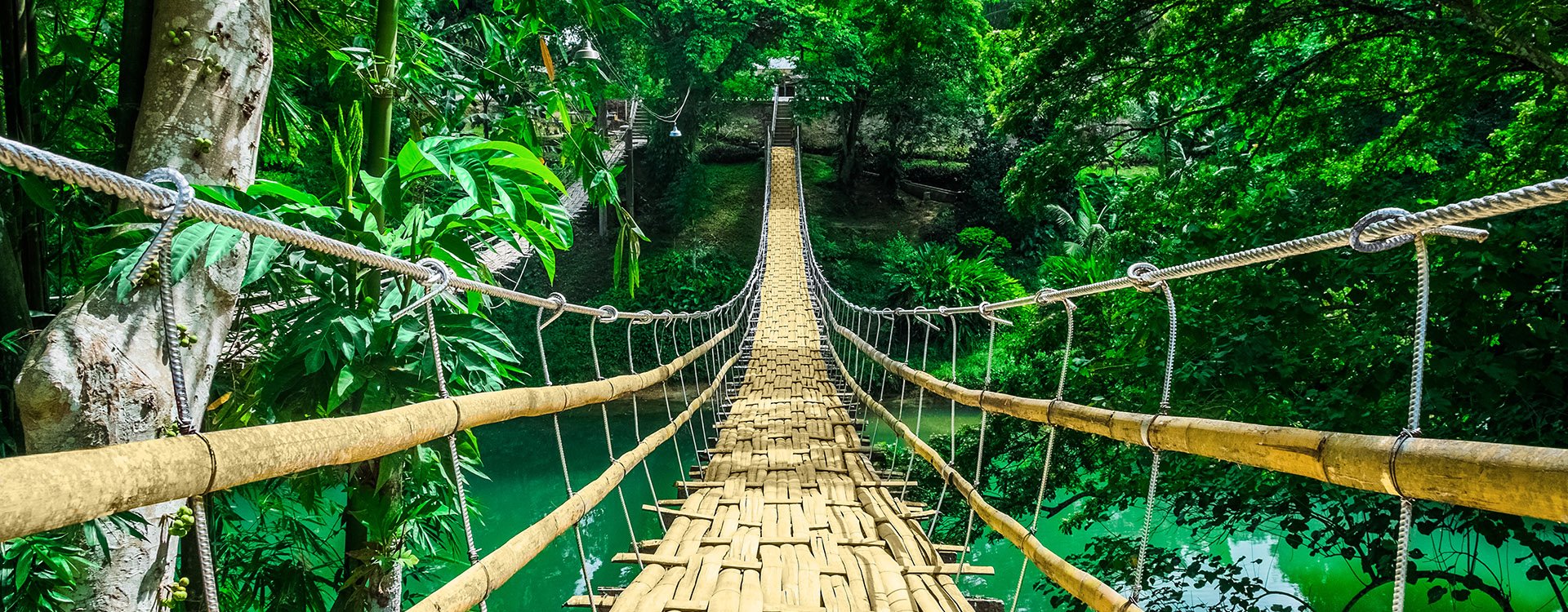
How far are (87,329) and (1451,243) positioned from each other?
8.99 ft

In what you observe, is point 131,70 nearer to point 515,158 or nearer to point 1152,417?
point 515,158

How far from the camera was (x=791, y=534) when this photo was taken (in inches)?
78.5

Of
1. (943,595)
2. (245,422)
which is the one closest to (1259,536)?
(943,595)

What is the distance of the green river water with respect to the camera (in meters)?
5.26

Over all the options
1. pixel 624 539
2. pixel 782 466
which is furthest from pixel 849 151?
pixel 782 466

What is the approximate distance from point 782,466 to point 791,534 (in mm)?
705

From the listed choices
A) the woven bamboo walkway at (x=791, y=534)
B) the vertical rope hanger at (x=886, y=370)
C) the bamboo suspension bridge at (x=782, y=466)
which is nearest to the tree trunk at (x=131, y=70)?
the bamboo suspension bridge at (x=782, y=466)

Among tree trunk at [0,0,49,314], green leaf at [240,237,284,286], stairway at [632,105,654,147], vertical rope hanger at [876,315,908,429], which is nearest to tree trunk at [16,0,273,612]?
green leaf at [240,237,284,286]

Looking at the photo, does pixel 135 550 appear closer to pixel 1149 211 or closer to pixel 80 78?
pixel 80 78

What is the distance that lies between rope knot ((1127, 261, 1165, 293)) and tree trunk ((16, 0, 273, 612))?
117cm

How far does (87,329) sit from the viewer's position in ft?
3.28

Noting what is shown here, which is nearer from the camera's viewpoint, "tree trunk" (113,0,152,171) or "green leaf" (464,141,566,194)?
"green leaf" (464,141,566,194)

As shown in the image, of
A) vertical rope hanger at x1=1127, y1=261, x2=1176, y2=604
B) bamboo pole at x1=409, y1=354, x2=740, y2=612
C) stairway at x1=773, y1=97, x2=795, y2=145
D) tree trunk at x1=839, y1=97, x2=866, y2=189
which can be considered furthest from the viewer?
stairway at x1=773, y1=97, x2=795, y2=145

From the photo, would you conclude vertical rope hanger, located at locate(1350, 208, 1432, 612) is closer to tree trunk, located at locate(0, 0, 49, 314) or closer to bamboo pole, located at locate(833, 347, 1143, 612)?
bamboo pole, located at locate(833, 347, 1143, 612)
